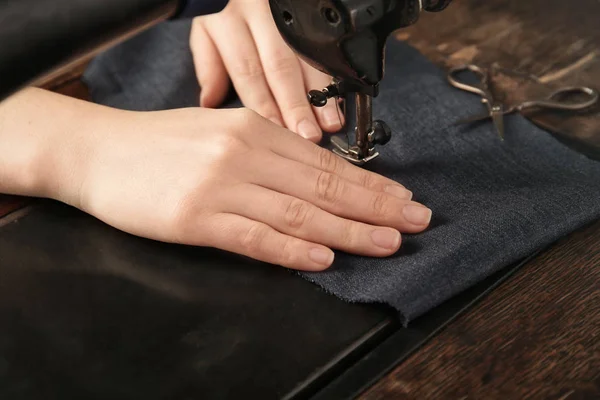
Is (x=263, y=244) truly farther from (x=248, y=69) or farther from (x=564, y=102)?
(x=564, y=102)

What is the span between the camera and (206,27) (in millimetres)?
940

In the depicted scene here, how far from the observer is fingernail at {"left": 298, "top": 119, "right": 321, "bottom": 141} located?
0.80 meters

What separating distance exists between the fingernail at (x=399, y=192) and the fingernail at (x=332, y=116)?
0.13 meters

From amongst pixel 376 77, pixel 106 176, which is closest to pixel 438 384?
pixel 376 77

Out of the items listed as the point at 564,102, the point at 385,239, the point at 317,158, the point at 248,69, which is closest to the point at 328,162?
the point at 317,158

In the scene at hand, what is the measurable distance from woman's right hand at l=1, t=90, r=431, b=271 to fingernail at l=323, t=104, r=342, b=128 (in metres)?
0.09

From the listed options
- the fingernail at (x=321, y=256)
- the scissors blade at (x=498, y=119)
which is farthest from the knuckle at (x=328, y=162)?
the scissors blade at (x=498, y=119)

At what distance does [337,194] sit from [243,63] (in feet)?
0.89

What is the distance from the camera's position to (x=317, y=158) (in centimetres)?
73

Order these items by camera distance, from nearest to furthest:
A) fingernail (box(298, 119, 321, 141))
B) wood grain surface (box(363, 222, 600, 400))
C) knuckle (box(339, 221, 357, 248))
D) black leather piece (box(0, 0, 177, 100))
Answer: black leather piece (box(0, 0, 177, 100)), wood grain surface (box(363, 222, 600, 400)), knuckle (box(339, 221, 357, 248)), fingernail (box(298, 119, 321, 141))

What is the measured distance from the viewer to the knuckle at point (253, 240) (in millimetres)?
661

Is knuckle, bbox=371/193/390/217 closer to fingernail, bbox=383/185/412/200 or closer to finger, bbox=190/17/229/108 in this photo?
fingernail, bbox=383/185/412/200

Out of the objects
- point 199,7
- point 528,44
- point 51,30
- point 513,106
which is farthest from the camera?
point 528,44

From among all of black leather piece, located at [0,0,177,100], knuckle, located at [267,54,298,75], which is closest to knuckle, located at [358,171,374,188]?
knuckle, located at [267,54,298,75]
